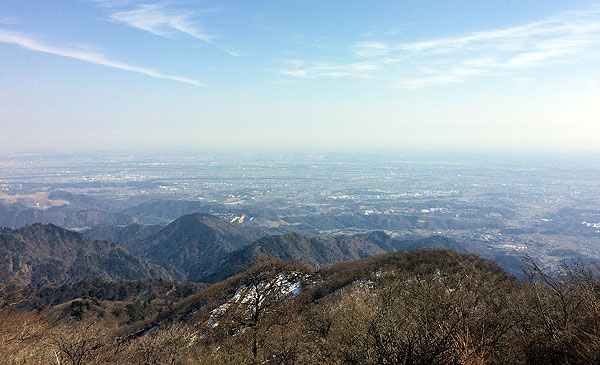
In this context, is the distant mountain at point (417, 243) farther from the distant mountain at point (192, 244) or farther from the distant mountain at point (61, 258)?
the distant mountain at point (61, 258)

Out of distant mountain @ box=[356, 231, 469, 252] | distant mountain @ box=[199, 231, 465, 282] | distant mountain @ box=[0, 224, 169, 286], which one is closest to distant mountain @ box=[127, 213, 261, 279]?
distant mountain @ box=[0, 224, 169, 286]

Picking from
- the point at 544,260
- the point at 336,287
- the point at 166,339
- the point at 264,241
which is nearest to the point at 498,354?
the point at 166,339

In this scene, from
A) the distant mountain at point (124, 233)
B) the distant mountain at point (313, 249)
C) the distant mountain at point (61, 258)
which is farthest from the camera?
the distant mountain at point (124, 233)

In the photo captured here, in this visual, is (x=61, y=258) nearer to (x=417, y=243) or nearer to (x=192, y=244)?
(x=192, y=244)

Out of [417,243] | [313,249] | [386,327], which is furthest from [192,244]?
[386,327]

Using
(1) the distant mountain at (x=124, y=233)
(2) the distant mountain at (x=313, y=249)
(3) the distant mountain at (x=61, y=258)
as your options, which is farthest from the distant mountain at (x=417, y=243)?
(1) the distant mountain at (x=124, y=233)

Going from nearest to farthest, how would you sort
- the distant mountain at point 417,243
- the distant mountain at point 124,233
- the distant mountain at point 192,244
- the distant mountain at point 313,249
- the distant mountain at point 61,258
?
1. the distant mountain at point 313,249
2. the distant mountain at point 417,243
3. the distant mountain at point 61,258
4. the distant mountain at point 192,244
5. the distant mountain at point 124,233

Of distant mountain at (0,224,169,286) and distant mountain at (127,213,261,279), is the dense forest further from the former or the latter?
distant mountain at (127,213,261,279)
